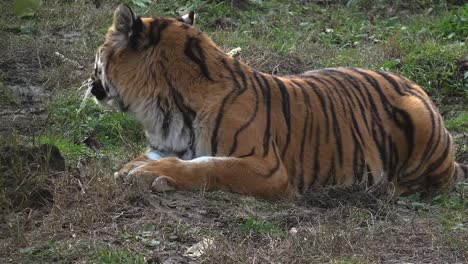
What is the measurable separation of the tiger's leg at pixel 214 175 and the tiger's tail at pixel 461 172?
154 centimetres

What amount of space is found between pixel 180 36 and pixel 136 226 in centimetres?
140

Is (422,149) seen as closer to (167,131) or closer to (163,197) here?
(167,131)

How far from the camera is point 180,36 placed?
5.65 meters

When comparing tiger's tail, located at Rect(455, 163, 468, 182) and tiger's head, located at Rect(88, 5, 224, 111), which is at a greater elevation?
tiger's head, located at Rect(88, 5, 224, 111)

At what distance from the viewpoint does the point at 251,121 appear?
5.51m

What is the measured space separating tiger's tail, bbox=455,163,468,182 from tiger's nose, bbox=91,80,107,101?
235 centimetres

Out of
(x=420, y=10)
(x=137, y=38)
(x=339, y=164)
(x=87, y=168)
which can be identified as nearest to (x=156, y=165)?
(x=87, y=168)

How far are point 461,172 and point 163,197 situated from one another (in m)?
2.32

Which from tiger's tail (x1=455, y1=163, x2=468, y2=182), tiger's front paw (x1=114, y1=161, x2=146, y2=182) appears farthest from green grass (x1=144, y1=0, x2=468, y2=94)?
tiger's front paw (x1=114, y1=161, x2=146, y2=182)

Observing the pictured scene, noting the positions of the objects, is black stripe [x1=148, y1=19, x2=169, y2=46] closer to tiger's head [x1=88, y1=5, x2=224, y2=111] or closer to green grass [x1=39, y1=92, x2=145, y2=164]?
tiger's head [x1=88, y1=5, x2=224, y2=111]

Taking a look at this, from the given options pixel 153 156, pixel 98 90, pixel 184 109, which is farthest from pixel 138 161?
pixel 98 90

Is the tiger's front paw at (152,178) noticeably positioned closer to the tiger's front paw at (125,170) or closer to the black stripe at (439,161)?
the tiger's front paw at (125,170)

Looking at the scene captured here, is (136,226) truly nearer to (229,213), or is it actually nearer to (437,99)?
(229,213)

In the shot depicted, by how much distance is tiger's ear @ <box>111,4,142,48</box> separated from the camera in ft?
18.0
